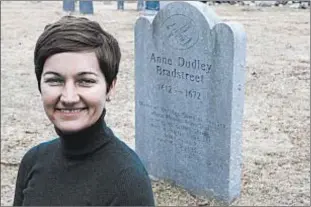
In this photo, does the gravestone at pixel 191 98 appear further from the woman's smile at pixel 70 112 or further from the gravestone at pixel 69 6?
the gravestone at pixel 69 6

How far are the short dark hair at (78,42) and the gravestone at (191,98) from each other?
8.56 ft

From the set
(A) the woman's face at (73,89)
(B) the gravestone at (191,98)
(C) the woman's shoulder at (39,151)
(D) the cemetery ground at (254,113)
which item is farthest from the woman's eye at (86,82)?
(D) the cemetery ground at (254,113)

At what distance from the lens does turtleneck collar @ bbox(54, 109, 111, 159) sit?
1258mm

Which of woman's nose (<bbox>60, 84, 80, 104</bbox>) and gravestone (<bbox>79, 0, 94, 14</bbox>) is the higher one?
gravestone (<bbox>79, 0, 94, 14</bbox>)

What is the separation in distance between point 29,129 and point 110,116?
101cm

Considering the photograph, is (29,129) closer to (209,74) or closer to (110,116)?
(110,116)

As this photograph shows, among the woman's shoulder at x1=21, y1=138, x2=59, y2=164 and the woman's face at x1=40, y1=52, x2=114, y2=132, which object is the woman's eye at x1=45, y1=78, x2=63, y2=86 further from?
the woman's shoulder at x1=21, y1=138, x2=59, y2=164

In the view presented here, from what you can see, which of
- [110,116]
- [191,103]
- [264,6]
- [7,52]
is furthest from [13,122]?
[264,6]

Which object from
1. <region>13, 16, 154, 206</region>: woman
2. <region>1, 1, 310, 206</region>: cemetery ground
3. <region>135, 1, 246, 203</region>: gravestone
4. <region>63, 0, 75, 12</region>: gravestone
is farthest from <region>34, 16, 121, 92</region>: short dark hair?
<region>63, 0, 75, 12</region>: gravestone

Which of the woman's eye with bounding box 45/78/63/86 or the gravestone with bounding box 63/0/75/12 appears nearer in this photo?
the woman's eye with bounding box 45/78/63/86

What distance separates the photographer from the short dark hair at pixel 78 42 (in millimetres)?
1197

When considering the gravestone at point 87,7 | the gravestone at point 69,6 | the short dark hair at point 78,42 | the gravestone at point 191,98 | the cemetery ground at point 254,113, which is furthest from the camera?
the gravestone at point 69,6

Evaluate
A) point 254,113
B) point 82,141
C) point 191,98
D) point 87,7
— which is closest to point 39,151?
point 82,141

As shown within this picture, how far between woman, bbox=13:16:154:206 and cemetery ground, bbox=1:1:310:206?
120 inches
